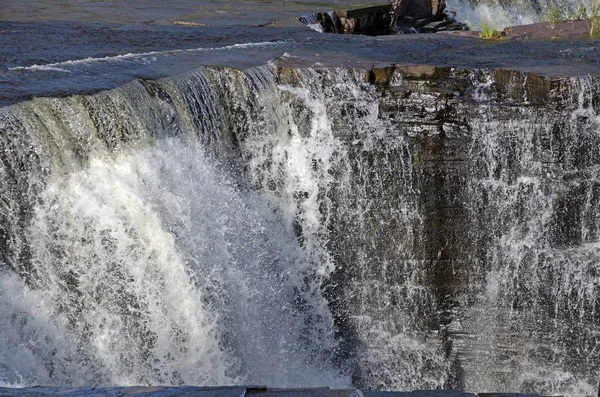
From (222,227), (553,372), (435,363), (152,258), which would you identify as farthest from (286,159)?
(553,372)

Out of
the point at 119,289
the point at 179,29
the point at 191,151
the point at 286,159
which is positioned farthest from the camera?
the point at 179,29

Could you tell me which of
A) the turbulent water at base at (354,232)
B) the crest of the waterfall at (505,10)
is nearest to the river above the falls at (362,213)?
the turbulent water at base at (354,232)

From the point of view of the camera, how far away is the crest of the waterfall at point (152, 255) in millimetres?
6266

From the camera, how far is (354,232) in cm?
778

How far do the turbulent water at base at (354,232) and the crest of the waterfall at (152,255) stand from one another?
17mm

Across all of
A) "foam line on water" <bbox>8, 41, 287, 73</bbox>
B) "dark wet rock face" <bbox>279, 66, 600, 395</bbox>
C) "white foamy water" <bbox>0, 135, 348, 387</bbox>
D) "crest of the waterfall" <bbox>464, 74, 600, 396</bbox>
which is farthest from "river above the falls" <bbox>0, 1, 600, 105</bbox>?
"white foamy water" <bbox>0, 135, 348, 387</bbox>

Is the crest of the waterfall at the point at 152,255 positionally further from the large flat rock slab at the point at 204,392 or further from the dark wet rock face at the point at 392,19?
the dark wet rock face at the point at 392,19

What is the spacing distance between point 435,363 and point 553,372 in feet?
2.98

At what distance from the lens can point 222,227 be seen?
7.27 meters

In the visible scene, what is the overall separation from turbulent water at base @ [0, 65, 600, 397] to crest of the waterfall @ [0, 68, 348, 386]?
0.05 feet

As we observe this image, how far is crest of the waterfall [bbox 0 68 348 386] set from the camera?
6266mm

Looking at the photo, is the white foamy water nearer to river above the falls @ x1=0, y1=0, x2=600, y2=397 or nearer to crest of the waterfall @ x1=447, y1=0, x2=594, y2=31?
river above the falls @ x1=0, y1=0, x2=600, y2=397

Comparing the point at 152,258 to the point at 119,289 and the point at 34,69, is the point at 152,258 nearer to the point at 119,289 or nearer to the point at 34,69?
the point at 119,289

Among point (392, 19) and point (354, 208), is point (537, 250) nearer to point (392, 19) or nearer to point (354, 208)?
point (354, 208)
